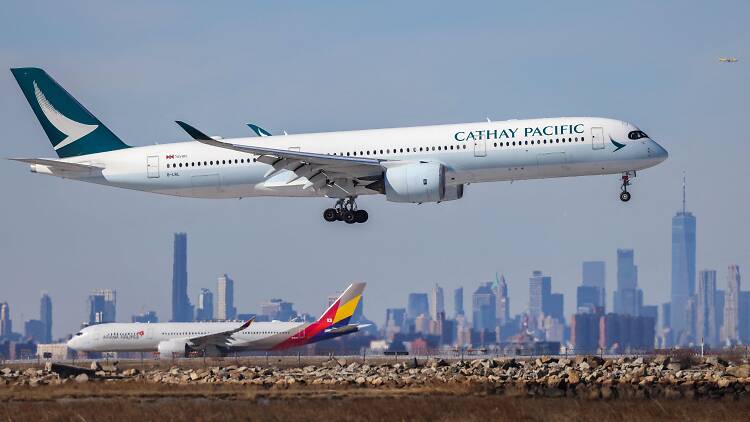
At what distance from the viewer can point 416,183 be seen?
64375mm

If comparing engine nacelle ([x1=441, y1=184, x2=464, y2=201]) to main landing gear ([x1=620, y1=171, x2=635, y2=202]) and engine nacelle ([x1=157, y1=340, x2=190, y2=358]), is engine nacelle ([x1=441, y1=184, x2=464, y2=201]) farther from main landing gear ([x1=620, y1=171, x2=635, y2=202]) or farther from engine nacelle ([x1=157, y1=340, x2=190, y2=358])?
engine nacelle ([x1=157, y1=340, x2=190, y2=358])

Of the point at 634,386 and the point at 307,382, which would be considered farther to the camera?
the point at 307,382

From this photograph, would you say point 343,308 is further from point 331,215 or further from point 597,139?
point 597,139

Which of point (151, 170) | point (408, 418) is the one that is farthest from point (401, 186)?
point (408, 418)

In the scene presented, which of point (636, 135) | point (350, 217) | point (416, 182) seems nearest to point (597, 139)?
point (636, 135)

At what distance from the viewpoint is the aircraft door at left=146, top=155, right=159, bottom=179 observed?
2771 inches

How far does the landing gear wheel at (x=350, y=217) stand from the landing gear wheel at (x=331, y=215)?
0.48 meters

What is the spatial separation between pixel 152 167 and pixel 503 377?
25.0 metres

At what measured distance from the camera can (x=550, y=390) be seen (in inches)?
1805

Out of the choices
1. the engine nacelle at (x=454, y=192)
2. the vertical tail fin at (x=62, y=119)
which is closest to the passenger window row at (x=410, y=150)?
the engine nacelle at (x=454, y=192)

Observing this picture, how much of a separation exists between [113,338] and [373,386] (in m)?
43.1

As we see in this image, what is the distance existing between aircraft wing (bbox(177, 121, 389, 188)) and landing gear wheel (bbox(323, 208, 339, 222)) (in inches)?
64.5

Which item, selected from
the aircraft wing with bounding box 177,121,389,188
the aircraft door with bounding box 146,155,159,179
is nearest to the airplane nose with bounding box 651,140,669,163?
the aircraft wing with bounding box 177,121,389,188

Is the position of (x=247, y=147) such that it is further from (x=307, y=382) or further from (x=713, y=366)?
(x=713, y=366)
